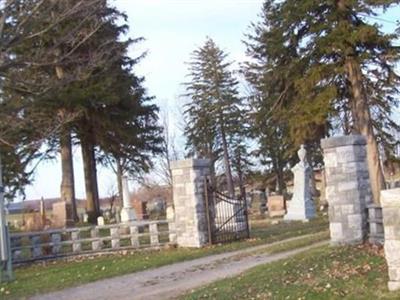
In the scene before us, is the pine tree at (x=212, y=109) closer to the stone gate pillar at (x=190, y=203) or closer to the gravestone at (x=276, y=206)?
the gravestone at (x=276, y=206)

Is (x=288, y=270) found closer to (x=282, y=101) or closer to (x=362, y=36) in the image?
(x=362, y=36)

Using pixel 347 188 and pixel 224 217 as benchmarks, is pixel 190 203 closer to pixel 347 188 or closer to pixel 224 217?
pixel 224 217

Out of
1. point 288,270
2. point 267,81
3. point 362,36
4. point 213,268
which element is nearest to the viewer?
point 288,270

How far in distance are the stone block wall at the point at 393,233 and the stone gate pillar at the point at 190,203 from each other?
32.8 ft

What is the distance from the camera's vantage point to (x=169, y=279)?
502 inches

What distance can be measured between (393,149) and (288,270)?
77.5ft

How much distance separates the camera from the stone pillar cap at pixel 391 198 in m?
8.15

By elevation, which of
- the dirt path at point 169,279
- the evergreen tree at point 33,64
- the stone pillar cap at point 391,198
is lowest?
the dirt path at point 169,279

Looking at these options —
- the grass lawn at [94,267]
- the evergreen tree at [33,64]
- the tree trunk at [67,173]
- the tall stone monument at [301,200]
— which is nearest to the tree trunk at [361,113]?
the tall stone monument at [301,200]

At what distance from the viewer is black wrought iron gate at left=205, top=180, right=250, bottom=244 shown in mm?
18375

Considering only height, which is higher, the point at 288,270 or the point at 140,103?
the point at 140,103

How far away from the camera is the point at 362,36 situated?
96.0 feet

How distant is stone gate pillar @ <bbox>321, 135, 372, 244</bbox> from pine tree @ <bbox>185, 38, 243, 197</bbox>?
3962 centimetres

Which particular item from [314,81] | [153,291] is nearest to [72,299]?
[153,291]
